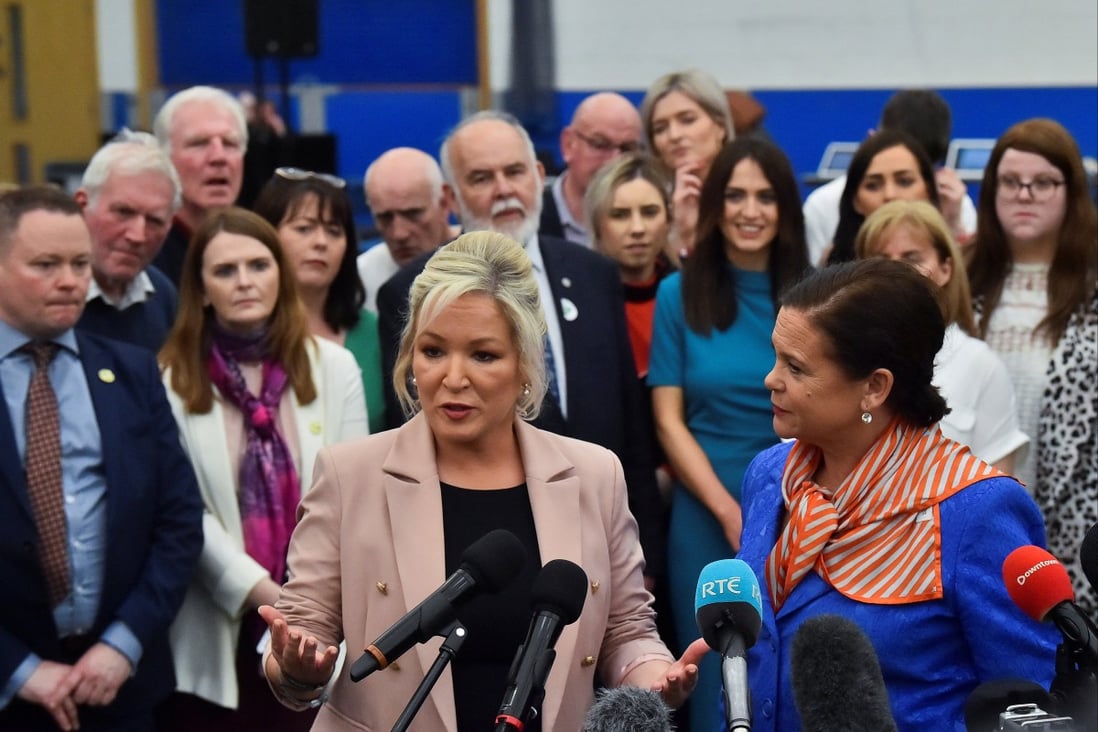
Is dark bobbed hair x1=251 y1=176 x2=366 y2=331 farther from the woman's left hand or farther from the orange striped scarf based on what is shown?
the woman's left hand

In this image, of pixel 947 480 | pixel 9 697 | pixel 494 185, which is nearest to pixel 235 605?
pixel 9 697

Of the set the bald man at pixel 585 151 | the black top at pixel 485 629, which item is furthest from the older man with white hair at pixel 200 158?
the black top at pixel 485 629

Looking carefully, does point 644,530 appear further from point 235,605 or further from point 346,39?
point 346,39

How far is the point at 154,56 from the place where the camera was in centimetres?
1248

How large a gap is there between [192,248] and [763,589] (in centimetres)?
227

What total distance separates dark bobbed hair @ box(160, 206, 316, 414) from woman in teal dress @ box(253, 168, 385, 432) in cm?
28

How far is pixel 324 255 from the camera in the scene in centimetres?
490

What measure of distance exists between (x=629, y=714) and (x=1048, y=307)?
3.13m

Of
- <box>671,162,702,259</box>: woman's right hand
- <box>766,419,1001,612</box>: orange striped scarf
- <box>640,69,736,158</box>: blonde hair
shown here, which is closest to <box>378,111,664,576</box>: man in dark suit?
<box>671,162,702,259</box>: woman's right hand

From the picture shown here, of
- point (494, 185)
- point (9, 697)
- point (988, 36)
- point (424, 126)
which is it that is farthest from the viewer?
point (424, 126)

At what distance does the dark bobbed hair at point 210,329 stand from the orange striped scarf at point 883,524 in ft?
6.37

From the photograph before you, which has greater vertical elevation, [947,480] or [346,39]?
[346,39]

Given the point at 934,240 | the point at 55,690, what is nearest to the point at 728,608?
the point at 55,690

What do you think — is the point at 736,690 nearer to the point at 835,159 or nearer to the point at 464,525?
the point at 464,525
